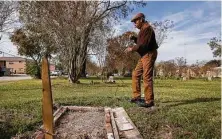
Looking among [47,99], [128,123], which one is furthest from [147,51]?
[47,99]

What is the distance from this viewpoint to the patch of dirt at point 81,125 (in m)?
5.25

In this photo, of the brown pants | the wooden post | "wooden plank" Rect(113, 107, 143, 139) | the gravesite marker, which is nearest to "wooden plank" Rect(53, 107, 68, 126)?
the gravesite marker

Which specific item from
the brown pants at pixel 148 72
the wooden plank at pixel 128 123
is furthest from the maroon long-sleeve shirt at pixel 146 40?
the wooden plank at pixel 128 123

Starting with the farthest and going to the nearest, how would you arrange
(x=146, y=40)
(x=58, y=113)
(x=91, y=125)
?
(x=146, y=40), (x=58, y=113), (x=91, y=125)

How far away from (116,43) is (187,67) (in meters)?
14.2

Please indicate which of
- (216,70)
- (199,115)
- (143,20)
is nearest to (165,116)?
(199,115)

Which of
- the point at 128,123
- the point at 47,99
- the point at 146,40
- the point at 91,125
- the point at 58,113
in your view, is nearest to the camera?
the point at 47,99

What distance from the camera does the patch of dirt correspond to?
5246mm

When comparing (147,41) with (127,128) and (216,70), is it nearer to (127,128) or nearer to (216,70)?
(127,128)

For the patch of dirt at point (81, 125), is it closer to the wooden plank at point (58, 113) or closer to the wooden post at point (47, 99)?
the wooden plank at point (58, 113)

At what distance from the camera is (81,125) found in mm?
6172

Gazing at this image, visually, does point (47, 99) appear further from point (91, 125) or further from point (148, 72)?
point (148, 72)

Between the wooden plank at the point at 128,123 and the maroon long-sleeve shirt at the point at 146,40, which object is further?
the maroon long-sleeve shirt at the point at 146,40

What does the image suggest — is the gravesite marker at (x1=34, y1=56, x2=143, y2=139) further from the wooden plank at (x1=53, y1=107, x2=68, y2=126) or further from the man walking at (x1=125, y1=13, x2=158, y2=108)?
the man walking at (x1=125, y1=13, x2=158, y2=108)
